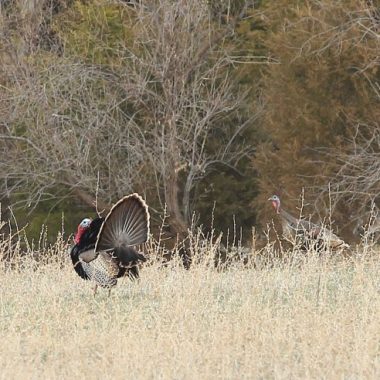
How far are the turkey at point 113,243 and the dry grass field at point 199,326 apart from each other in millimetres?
238

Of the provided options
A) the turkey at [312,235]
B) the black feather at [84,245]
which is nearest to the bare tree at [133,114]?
the turkey at [312,235]

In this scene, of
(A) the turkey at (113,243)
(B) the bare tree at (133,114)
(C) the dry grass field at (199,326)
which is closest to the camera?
(C) the dry grass field at (199,326)

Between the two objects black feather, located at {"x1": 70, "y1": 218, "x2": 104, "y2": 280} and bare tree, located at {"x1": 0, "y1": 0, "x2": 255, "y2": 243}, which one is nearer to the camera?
black feather, located at {"x1": 70, "y1": 218, "x2": 104, "y2": 280}

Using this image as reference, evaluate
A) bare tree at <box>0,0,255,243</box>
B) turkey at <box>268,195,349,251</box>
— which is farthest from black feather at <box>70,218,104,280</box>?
bare tree at <box>0,0,255,243</box>

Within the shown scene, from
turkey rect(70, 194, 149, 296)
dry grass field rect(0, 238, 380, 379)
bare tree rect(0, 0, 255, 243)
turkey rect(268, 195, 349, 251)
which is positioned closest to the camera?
dry grass field rect(0, 238, 380, 379)

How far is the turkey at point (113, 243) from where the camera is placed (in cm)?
1097

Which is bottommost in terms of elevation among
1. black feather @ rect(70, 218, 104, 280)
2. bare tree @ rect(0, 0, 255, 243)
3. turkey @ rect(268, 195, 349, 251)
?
bare tree @ rect(0, 0, 255, 243)

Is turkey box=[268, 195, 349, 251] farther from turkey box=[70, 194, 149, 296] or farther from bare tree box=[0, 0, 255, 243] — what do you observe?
bare tree box=[0, 0, 255, 243]

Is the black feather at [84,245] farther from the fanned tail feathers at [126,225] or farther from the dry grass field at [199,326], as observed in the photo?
the dry grass field at [199,326]

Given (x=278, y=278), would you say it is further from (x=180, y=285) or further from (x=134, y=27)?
(x=134, y=27)

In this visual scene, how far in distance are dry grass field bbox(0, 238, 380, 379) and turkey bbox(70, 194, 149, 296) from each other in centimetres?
24

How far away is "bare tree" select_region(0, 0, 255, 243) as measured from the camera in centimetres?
2506

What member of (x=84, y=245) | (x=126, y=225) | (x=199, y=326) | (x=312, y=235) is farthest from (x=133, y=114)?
(x=199, y=326)

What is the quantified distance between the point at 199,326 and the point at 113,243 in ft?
8.07
